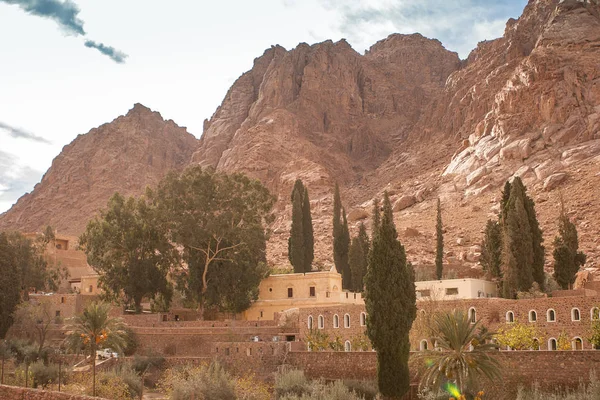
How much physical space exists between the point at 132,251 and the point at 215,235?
6511 millimetres

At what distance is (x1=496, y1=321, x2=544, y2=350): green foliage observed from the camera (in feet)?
123

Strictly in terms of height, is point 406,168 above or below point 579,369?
above

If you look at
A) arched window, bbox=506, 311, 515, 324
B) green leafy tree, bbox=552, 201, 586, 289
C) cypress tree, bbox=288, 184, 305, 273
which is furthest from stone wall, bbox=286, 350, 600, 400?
cypress tree, bbox=288, 184, 305, 273

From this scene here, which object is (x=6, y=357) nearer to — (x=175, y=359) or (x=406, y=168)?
(x=175, y=359)

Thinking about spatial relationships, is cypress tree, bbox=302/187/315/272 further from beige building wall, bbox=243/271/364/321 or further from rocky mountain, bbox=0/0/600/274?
rocky mountain, bbox=0/0/600/274

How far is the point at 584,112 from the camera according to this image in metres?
96.9

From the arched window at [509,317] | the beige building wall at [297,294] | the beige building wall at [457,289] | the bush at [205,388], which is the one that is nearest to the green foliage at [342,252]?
the beige building wall at [297,294]

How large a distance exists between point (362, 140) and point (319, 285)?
96612mm

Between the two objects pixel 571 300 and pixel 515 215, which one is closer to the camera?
pixel 571 300

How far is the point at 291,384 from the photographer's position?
34.7 metres

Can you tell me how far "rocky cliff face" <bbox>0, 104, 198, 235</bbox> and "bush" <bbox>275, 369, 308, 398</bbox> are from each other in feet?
374

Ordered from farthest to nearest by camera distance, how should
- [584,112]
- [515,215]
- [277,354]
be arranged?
[584,112] < [515,215] < [277,354]

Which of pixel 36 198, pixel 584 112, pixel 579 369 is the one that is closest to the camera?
pixel 579 369

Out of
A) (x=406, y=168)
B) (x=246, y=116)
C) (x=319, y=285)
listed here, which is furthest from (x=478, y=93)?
(x=319, y=285)
